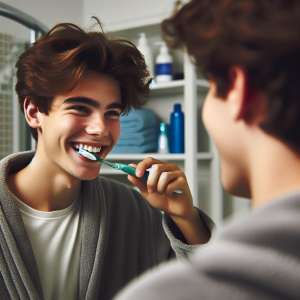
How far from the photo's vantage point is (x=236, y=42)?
347 millimetres

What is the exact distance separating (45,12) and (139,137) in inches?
37.9

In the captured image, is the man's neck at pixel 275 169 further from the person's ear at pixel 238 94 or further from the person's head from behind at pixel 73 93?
the person's head from behind at pixel 73 93

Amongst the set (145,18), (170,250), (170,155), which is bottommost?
(170,250)

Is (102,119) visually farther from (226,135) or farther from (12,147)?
(12,147)

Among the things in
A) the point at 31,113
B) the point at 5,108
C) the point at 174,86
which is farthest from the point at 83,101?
the point at 5,108

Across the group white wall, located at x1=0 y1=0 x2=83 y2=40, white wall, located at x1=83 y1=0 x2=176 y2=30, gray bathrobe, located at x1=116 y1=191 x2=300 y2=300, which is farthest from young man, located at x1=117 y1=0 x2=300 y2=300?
white wall, located at x1=0 y1=0 x2=83 y2=40

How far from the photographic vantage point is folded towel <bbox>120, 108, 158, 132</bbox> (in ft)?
5.28

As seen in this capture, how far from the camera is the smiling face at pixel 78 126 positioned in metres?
0.87

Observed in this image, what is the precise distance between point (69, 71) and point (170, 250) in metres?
0.55

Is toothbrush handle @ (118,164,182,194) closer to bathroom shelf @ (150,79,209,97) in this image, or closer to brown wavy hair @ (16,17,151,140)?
brown wavy hair @ (16,17,151,140)

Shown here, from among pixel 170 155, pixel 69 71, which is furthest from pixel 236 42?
pixel 170 155

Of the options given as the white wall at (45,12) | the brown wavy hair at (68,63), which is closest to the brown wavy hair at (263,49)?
the brown wavy hair at (68,63)

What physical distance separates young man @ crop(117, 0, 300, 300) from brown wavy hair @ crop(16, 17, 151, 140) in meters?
0.50

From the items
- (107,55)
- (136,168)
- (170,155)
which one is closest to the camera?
(136,168)
